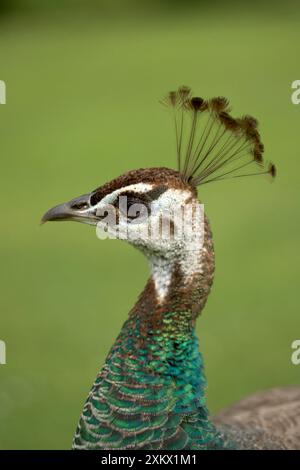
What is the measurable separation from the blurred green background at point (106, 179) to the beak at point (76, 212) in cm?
136

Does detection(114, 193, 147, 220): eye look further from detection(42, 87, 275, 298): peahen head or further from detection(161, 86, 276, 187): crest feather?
detection(161, 86, 276, 187): crest feather

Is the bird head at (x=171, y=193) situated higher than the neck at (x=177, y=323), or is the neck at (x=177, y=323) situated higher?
the bird head at (x=171, y=193)

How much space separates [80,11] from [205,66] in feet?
12.6

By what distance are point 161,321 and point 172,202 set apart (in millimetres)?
262

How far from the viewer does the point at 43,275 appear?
15.8 feet

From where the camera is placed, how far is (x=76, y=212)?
6.34ft

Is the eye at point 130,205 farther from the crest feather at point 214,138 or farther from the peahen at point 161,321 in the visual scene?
the crest feather at point 214,138

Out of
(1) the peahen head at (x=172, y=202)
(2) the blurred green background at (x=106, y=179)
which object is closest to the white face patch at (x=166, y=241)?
(1) the peahen head at (x=172, y=202)

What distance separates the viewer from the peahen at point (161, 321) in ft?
6.01

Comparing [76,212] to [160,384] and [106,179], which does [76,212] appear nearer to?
[160,384]

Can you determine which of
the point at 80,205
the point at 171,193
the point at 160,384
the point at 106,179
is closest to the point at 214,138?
the point at 171,193

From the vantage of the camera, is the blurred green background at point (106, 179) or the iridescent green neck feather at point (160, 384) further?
the blurred green background at point (106, 179)
